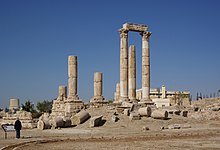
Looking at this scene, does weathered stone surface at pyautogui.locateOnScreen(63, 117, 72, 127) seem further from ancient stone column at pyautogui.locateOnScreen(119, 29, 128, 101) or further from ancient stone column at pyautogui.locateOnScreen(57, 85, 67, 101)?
ancient stone column at pyautogui.locateOnScreen(57, 85, 67, 101)

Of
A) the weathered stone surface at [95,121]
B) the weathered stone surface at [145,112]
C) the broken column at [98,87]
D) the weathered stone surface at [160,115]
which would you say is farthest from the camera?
the broken column at [98,87]

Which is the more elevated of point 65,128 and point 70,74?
point 70,74

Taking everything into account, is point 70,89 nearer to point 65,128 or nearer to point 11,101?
point 65,128

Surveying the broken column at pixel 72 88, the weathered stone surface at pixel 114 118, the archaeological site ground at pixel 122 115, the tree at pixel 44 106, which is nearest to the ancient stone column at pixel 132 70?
the archaeological site ground at pixel 122 115

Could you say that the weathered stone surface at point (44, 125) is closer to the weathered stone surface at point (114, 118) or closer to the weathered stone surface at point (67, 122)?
the weathered stone surface at point (67, 122)

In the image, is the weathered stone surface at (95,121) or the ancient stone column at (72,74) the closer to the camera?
the weathered stone surface at (95,121)

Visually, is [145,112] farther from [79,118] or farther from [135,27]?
[135,27]

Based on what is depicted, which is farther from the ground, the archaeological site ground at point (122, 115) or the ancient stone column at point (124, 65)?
the ancient stone column at point (124, 65)


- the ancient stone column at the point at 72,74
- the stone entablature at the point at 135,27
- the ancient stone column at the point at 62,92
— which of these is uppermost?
the stone entablature at the point at 135,27

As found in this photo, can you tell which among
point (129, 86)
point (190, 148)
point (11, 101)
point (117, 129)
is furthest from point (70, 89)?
point (190, 148)

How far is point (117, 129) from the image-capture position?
23.6 m

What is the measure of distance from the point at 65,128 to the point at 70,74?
732cm

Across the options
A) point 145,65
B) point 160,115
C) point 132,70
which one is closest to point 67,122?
point 160,115

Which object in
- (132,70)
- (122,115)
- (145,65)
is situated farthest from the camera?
(132,70)
